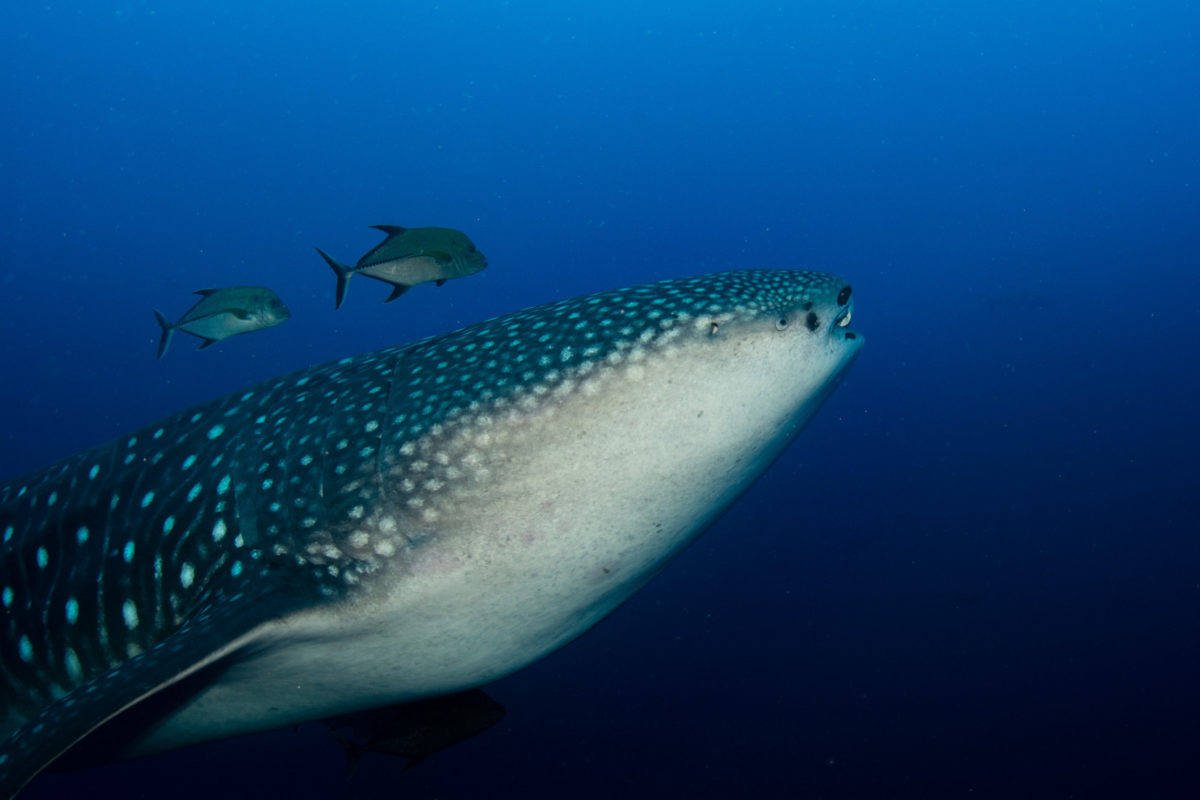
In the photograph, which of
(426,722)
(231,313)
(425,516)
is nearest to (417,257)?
(231,313)

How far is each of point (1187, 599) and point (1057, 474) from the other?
22.4ft

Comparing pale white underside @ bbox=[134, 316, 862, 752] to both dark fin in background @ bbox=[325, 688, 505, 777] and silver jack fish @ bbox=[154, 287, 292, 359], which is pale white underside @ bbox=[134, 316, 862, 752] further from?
silver jack fish @ bbox=[154, 287, 292, 359]

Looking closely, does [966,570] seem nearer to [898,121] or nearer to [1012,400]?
[1012,400]

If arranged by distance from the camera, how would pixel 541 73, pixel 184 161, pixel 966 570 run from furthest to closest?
pixel 541 73 → pixel 184 161 → pixel 966 570

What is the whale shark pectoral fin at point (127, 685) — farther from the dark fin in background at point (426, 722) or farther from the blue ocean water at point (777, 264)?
the blue ocean water at point (777, 264)

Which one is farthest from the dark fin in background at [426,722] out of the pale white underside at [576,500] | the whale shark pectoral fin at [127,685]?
the whale shark pectoral fin at [127,685]

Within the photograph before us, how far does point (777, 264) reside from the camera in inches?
2491

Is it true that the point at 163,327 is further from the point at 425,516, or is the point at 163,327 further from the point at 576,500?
the point at 576,500

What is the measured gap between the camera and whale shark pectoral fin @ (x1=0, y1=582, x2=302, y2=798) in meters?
1.80

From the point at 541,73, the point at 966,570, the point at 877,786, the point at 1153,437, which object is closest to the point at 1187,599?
the point at 966,570

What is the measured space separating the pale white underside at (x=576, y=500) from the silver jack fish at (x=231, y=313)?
419 cm

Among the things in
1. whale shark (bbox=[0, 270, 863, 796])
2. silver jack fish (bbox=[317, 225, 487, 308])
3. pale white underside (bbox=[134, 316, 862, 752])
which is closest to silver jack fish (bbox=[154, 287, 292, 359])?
silver jack fish (bbox=[317, 225, 487, 308])

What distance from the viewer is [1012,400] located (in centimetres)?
2306

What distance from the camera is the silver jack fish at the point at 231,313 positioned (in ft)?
18.7
